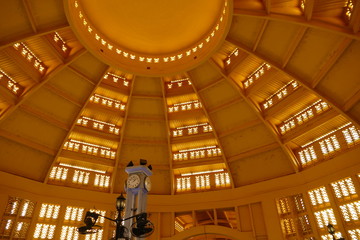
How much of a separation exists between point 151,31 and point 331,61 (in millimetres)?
10644

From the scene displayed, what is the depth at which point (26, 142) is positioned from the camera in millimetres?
18719

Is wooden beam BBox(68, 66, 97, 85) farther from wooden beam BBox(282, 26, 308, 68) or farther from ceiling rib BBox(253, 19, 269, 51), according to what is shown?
wooden beam BBox(282, 26, 308, 68)

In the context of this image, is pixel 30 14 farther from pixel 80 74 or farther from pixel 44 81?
pixel 80 74

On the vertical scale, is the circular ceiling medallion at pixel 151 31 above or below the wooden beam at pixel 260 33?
above

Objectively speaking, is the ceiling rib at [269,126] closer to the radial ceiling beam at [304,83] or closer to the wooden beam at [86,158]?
the radial ceiling beam at [304,83]

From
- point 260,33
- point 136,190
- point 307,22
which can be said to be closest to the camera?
point 136,190

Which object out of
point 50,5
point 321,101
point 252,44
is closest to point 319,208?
point 321,101

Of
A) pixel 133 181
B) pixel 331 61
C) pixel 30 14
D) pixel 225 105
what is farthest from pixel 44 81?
pixel 331 61

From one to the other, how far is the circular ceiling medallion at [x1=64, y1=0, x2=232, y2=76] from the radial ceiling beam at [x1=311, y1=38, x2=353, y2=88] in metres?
5.62

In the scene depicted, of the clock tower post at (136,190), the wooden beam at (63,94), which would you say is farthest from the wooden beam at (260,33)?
the wooden beam at (63,94)

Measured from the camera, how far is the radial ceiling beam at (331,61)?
13700 millimetres

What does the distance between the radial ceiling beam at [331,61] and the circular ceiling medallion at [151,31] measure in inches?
221

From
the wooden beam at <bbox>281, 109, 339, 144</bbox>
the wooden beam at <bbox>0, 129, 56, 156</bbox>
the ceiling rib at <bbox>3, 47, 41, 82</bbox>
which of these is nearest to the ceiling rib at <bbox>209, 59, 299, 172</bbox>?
the wooden beam at <bbox>281, 109, 339, 144</bbox>

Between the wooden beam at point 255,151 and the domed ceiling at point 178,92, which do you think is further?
the wooden beam at point 255,151
